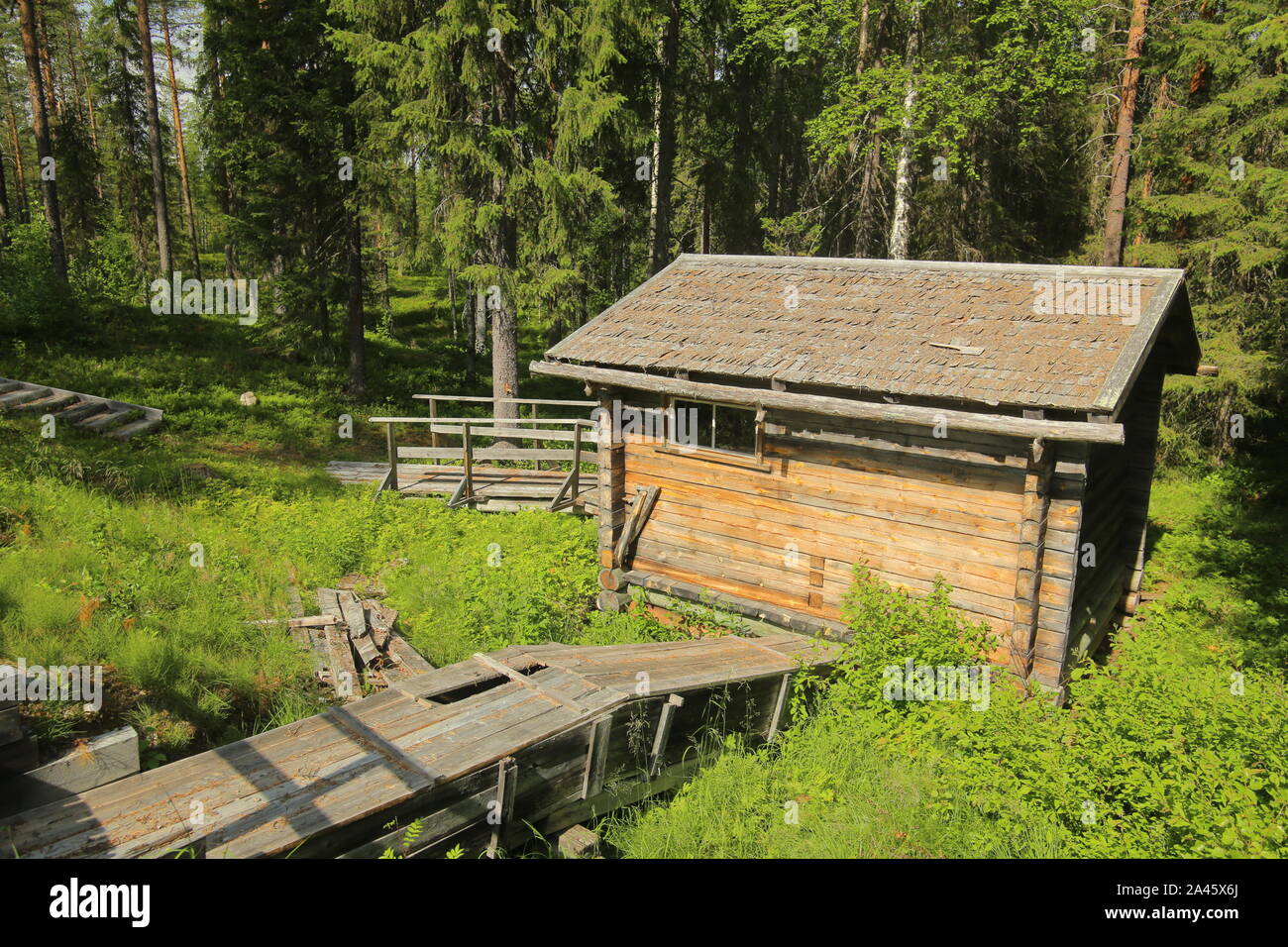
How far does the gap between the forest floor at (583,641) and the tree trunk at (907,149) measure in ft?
27.9

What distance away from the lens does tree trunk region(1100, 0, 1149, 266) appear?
16.7m

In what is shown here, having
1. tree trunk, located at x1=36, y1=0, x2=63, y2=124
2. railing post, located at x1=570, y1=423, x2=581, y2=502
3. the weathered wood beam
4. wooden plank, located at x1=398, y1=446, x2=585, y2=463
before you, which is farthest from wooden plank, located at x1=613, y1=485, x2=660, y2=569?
tree trunk, located at x1=36, y1=0, x2=63, y2=124

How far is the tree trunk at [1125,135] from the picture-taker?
16719 millimetres

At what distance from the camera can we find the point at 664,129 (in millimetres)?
19906

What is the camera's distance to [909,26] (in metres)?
19.2

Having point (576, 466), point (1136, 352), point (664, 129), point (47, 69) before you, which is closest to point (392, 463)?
point (576, 466)

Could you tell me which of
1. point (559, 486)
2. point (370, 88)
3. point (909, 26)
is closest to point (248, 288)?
point (370, 88)

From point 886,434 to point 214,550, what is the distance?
8.64m

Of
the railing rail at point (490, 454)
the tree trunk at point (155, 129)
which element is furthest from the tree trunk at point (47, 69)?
the railing rail at point (490, 454)

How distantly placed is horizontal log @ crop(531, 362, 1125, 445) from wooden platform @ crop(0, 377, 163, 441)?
978cm

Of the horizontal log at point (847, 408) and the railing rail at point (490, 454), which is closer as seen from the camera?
the horizontal log at point (847, 408)

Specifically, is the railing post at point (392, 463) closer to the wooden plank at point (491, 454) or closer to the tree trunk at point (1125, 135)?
the wooden plank at point (491, 454)

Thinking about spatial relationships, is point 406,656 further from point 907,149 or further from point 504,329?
point 907,149
